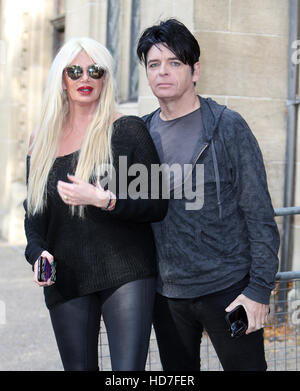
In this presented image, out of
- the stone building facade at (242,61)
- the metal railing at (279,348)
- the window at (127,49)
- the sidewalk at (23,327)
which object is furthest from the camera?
the window at (127,49)

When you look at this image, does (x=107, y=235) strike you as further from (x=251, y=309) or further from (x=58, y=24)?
(x=58, y=24)

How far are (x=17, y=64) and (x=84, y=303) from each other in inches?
371

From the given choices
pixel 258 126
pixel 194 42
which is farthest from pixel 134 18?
pixel 194 42

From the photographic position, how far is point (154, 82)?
2654 mm

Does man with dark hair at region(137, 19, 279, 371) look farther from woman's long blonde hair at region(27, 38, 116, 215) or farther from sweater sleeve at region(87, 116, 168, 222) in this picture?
woman's long blonde hair at region(27, 38, 116, 215)

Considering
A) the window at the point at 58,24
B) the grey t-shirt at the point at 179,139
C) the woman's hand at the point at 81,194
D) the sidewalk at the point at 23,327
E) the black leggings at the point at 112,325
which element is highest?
the window at the point at 58,24

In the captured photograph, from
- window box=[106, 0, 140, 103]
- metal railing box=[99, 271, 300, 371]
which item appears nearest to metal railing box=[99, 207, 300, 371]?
metal railing box=[99, 271, 300, 371]

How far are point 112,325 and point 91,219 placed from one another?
0.44m

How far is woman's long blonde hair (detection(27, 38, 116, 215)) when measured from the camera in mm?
2572

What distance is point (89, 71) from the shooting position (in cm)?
265

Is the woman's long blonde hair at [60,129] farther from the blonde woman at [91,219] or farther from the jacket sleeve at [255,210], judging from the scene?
the jacket sleeve at [255,210]

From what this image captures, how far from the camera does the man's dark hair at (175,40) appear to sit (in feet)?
8.59

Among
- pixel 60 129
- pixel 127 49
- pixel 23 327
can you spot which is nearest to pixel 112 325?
pixel 60 129

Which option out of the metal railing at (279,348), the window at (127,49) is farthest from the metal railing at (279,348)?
the window at (127,49)
